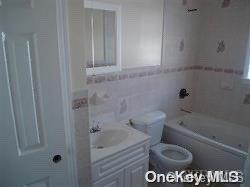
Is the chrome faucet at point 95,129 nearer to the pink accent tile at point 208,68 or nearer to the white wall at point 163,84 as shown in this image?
the white wall at point 163,84

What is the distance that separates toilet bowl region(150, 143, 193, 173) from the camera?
7.18 ft

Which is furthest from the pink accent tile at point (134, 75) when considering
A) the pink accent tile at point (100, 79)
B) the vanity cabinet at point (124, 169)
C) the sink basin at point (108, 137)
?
the vanity cabinet at point (124, 169)

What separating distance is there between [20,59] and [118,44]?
4.07 ft

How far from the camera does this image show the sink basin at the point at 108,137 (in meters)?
1.98

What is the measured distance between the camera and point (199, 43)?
305 centimetres

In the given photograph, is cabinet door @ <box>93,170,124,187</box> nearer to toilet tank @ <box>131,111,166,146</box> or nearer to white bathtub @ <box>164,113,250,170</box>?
toilet tank @ <box>131,111,166,146</box>

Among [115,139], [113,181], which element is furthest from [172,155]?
[113,181]

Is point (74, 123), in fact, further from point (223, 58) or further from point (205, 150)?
point (223, 58)

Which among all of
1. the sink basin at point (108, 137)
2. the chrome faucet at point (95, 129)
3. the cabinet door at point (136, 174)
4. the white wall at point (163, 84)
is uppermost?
the white wall at point (163, 84)

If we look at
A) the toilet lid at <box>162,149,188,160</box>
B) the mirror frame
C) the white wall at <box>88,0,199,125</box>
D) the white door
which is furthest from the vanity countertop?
the toilet lid at <box>162,149,188,160</box>

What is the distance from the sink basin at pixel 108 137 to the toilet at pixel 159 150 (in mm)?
328

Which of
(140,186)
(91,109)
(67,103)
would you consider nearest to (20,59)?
(67,103)

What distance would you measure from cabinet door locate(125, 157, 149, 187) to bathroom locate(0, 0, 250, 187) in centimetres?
1

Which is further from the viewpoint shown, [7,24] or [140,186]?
[140,186]
